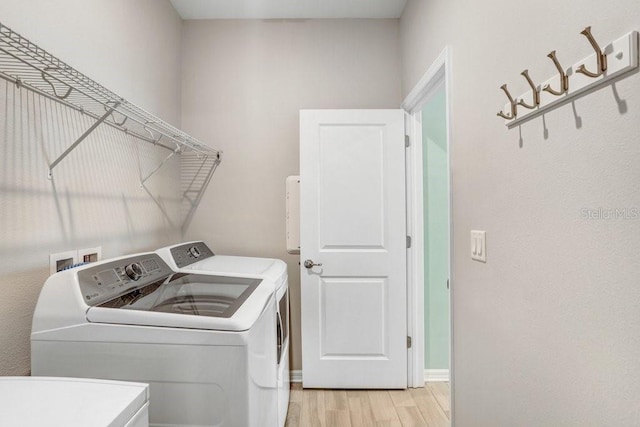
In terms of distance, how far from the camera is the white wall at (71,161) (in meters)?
1.15

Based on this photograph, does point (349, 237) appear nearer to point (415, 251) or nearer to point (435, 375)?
point (415, 251)

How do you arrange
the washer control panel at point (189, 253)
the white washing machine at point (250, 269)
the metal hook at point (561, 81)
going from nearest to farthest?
the metal hook at point (561, 81), the white washing machine at point (250, 269), the washer control panel at point (189, 253)

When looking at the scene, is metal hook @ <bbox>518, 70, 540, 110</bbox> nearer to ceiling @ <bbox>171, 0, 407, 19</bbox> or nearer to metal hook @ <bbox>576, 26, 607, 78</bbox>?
metal hook @ <bbox>576, 26, 607, 78</bbox>

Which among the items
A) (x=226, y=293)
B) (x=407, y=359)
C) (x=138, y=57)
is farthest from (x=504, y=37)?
(x=407, y=359)

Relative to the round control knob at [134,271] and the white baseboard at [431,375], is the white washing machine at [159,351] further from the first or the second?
the white baseboard at [431,375]

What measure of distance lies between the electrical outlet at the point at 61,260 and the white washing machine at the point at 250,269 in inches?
18.6

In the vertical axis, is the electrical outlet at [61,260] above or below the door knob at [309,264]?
above

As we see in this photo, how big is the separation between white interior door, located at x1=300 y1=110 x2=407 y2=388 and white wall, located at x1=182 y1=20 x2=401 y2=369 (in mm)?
225

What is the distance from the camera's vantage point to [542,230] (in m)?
0.95

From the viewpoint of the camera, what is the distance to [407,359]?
2443mm

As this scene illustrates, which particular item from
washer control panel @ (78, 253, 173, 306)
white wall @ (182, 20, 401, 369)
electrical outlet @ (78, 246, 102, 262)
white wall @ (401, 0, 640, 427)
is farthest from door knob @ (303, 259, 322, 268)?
electrical outlet @ (78, 246, 102, 262)

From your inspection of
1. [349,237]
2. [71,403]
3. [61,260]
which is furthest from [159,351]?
[349,237]

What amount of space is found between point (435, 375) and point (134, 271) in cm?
218

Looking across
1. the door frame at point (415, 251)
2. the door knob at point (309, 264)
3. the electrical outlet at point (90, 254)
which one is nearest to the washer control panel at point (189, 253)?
the electrical outlet at point (90, 254)
